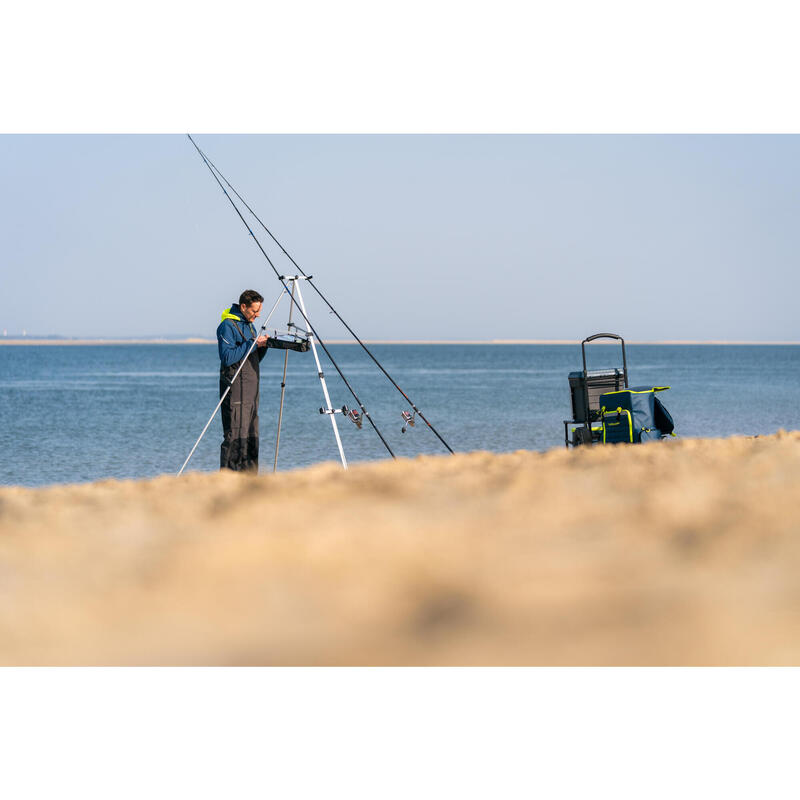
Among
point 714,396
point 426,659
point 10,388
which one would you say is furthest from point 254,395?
point 10,388

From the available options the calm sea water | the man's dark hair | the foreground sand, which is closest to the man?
the man's dark hair

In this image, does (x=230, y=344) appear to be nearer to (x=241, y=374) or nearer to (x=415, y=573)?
(x=241, y=374)

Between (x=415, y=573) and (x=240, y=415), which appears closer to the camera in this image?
(x=415, y=573)

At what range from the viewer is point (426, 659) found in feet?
8.57

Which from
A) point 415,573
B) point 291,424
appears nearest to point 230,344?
point 415,573

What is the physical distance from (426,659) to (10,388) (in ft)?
124

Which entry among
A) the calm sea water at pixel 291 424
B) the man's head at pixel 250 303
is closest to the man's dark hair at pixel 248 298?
the man's head at pixel 250 303

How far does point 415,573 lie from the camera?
311 centimetres

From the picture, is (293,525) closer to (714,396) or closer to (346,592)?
(346,592)

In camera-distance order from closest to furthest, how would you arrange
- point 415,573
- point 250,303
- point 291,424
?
point 415,573, point 250,303, point 291,424

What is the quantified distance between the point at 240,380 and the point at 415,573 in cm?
287

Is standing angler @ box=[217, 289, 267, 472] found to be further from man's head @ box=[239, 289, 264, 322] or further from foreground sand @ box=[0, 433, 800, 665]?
foreground sand @ box=[0, 433, 800, 665]

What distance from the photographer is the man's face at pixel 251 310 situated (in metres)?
5.83

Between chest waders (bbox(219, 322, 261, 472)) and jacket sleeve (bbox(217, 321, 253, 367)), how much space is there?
34 millimetres
